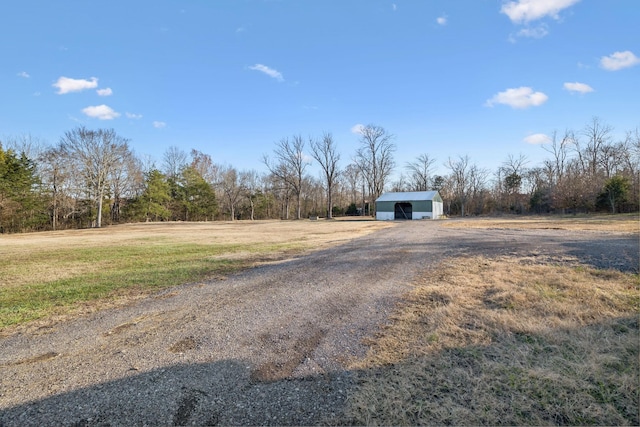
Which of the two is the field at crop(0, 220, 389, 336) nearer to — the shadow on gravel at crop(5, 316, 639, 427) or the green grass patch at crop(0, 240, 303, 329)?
the green grass patch at crop(0, 240, 303, 329)

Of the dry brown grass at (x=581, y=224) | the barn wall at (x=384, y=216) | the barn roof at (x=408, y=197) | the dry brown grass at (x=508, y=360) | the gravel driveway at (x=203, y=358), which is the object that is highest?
the barn roof at (x=408, y=197)

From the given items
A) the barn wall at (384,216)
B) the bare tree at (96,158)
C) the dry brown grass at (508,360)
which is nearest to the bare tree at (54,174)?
the bare tree at (96,158)

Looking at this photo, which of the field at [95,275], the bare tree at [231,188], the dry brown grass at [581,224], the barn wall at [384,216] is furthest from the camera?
the bare tree at [231,188]

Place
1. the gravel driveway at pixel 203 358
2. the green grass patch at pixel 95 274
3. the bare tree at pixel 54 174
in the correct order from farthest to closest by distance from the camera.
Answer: the bare tree at pixel 54 174
the green grass patch at pixel 95 274
the gravel driveway at pixel 203 358

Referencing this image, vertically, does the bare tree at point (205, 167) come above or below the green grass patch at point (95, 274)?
above

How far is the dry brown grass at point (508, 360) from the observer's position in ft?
6.95

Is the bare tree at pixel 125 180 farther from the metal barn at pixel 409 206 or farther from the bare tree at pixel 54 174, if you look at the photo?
the metal barn at pixel 409 206

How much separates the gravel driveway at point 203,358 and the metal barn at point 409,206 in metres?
34.2

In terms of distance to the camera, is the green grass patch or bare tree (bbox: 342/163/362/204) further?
bare tree (bbox: 342/163/362/204)

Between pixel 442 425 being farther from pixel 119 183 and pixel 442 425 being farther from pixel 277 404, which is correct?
pixel 119 183

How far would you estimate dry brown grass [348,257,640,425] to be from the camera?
2117 mm

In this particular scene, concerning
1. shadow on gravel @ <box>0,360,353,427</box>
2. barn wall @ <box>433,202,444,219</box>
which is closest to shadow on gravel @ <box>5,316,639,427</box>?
shadow on gravel @ <box>0,360,353,427</box>

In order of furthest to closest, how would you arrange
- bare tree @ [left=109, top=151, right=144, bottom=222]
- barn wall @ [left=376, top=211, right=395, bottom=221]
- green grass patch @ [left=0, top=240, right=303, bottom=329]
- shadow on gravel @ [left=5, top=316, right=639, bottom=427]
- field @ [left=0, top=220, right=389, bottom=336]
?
barn wall @ [left=376, top=211, right=395, bottom=221], bare tree @ [left=109, top=151, right=144, bottom=222], green grass patch @ [left=0, top=240, right=303, bottom=329], field @ [left=0, top=220, right=389, bottom=336], shadow on gravel @ [left=5, top=316, right=639, bottom=427]

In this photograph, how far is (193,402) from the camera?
7.57ft
